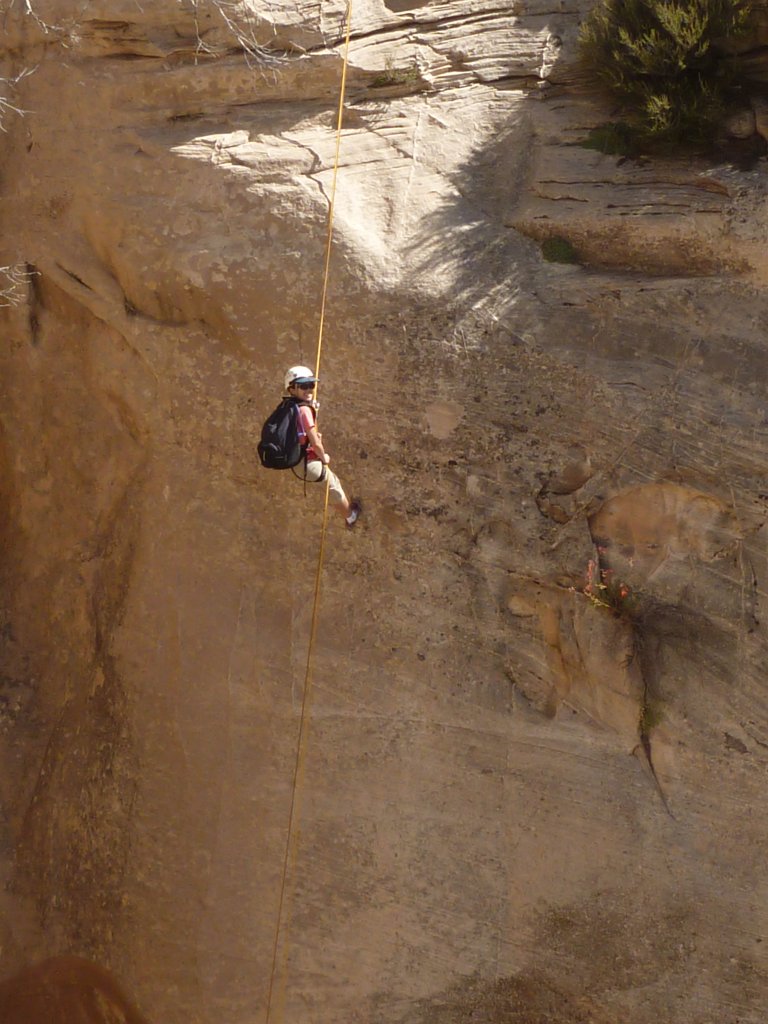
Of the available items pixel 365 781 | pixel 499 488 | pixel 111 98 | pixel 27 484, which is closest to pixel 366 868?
pixel 365 781

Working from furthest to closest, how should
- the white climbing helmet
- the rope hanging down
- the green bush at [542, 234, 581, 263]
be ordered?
1. the rope hanging down
2. the green bush at [542, 234, 581, 263]
3. the white climbing helmet

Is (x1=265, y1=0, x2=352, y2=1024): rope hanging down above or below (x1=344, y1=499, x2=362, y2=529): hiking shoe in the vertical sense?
below

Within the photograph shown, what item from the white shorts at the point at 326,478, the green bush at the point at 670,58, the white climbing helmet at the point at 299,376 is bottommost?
the white shorts at the point at 326,478

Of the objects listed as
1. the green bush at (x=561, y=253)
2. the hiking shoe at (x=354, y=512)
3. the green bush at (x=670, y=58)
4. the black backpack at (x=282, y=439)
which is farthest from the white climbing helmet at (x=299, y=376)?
the green bush at (x=670, y=58)

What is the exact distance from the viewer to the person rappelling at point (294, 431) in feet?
27.0

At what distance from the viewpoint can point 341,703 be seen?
29.9ft

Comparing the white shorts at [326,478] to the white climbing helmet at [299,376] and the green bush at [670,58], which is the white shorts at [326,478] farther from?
the green bush at [670,58]

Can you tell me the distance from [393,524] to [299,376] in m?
1.38

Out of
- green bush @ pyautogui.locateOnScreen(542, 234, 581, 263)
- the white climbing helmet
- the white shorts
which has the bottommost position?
the white shorts

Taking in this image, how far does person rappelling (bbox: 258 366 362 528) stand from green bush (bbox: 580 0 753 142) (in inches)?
120

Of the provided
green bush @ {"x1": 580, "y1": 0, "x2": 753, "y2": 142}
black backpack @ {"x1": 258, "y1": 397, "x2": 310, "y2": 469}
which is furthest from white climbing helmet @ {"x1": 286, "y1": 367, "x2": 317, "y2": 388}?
green bush @ {"x1": 580, "y1": 0, "x2": 753, "y2": 142}

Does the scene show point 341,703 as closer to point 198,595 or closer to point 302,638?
point 302,638

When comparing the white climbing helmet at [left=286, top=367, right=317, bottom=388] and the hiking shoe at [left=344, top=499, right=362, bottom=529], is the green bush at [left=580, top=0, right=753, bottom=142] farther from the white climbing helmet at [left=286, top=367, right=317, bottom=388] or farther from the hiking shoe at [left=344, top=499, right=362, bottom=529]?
the hiking shoe at [left=344, top=499, right=362, bottom=529]

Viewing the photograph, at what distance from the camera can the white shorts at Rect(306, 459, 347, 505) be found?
8.47 metres
